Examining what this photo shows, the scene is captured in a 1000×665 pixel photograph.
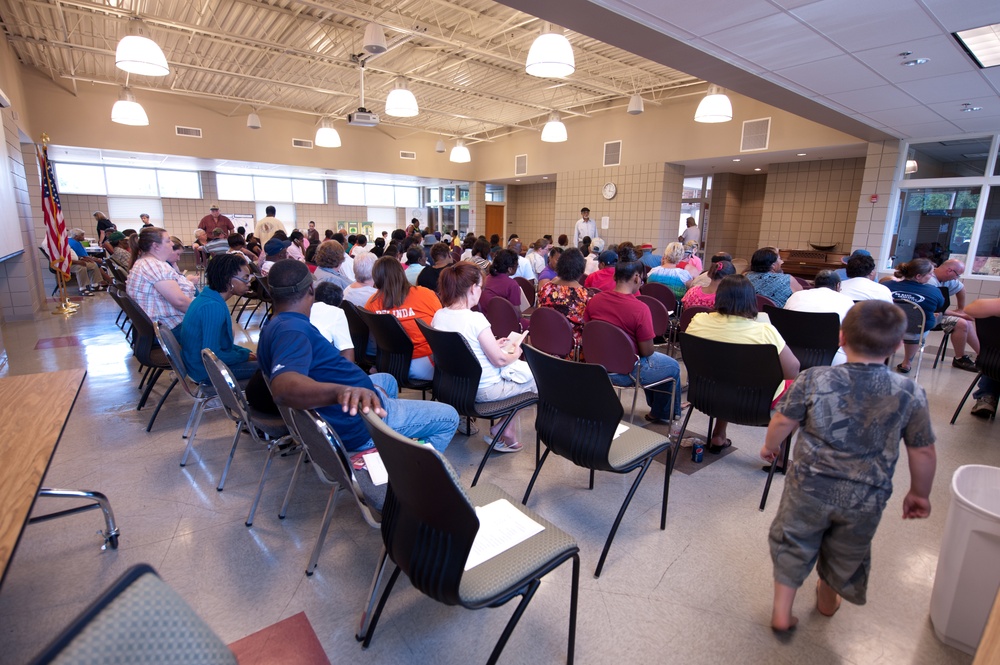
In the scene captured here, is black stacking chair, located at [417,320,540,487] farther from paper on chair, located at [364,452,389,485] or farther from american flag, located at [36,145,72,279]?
american flag, located at [36,145,72,279]

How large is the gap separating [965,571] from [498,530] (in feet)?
4.84

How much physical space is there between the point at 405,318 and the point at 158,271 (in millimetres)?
1957

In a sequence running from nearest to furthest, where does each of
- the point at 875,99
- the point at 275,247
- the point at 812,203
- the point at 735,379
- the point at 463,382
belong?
the point at 735,379, the point at 463,382, the point at 875,99, the point at 275,247, the point at 812,203

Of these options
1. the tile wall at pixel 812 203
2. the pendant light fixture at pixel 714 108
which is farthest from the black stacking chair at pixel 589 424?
the tile wall at pixel 812 203

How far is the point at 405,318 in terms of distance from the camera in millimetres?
3105

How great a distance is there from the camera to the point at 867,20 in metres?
3.32

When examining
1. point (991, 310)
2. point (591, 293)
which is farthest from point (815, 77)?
point (591, 293)

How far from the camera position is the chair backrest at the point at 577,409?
1.85m

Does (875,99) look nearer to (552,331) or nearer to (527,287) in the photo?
(527,287)

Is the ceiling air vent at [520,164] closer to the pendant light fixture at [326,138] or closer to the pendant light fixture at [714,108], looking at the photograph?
the pendant light fixture at [326,138]

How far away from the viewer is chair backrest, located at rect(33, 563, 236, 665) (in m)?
0.53

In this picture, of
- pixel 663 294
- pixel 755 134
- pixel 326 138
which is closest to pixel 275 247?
pixel 326 138

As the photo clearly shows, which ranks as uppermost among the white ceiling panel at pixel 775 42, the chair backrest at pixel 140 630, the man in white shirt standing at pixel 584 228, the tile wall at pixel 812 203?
the white ceiling panel at pixel 775 42

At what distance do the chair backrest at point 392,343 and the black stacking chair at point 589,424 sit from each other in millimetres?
995
